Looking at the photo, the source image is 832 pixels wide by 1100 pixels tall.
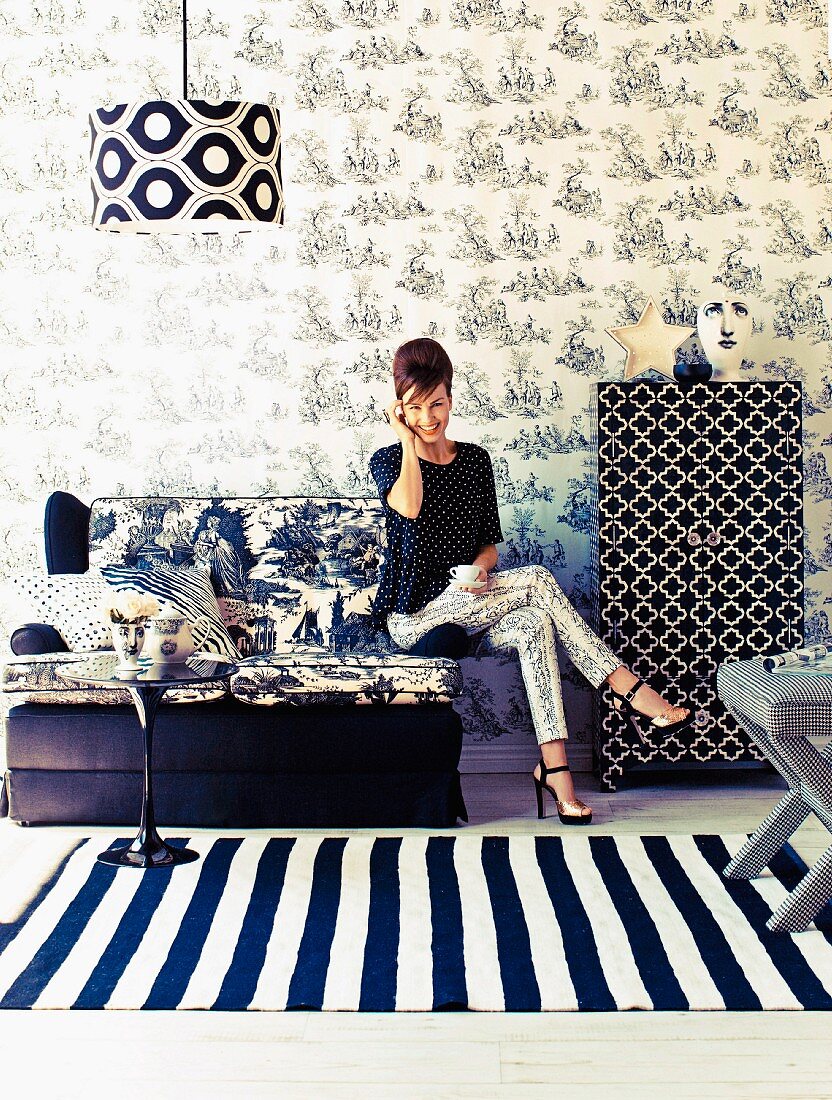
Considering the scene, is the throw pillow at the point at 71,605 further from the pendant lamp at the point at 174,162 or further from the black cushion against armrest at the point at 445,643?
the pendant lamp at the point at 174,162

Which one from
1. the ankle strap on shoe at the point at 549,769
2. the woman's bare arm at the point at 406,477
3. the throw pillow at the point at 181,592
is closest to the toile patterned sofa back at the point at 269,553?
the throw pillow at the point at 181,592

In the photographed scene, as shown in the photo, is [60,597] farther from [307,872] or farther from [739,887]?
[739,887]

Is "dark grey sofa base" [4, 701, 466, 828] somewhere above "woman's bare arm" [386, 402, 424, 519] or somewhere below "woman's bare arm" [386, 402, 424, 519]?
below

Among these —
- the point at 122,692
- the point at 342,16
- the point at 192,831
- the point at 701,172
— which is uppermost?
the point at 342,16

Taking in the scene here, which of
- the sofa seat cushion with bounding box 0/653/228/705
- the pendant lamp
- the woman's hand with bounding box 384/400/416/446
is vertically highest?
the pendant lamp

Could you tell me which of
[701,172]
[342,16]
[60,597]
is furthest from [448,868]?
[342,16]

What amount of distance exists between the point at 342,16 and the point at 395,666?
2.43m

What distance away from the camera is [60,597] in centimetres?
385

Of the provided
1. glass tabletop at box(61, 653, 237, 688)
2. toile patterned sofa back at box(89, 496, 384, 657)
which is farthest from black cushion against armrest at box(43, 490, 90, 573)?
glass tabletop at box(61, 653, 237, 688)

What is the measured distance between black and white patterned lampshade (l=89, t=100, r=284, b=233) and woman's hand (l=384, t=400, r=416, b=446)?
1216 millimetres

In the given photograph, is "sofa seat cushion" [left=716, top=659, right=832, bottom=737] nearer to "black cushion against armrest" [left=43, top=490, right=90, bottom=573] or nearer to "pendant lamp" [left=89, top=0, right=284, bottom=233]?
"pendant lamp" [left=89, top=0, right=284, bottom=233]

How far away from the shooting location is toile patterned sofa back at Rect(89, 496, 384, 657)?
4.04 m

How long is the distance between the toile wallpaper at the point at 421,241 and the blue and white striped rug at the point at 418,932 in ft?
4.25

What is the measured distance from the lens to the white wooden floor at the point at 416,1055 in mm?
2029
